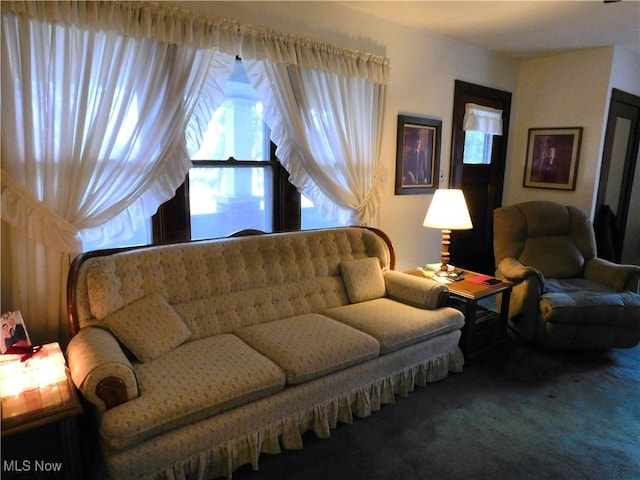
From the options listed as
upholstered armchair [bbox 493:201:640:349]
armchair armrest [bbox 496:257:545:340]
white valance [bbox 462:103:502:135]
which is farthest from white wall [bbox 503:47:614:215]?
armchair armrest [bbox 496:257:545:340]

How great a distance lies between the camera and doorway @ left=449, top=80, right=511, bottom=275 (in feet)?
13.8

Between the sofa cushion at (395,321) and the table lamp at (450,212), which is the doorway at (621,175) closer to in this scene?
the table lamp at (450,212)

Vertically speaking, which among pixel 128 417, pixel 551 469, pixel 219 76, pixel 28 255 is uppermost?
pixel 219 76

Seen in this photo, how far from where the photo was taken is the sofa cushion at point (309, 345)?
210cm

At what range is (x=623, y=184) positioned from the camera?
4887 mm

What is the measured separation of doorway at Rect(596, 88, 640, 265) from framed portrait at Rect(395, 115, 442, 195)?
6.09 feet

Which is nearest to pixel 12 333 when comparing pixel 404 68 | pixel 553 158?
pixel 404 68

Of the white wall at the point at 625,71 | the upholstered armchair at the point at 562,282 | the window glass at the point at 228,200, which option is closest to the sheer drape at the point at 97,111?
the window glass at the point at 228,200

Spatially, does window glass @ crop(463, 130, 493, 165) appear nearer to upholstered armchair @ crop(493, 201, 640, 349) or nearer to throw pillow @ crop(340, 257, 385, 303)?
upholstered armchair @ crop(493, 201, 640, 349)

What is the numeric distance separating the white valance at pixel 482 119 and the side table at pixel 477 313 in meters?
1.69

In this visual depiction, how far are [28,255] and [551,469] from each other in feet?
9.08

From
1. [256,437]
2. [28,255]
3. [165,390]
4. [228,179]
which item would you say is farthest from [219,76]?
[256,437]

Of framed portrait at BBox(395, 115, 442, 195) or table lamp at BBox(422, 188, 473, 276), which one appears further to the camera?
framed portrait at BBox(395, 115, 442, 195)

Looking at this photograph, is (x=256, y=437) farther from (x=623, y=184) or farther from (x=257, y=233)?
(x=623, y=184)
